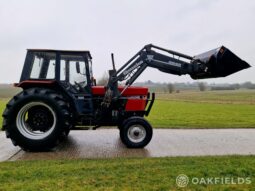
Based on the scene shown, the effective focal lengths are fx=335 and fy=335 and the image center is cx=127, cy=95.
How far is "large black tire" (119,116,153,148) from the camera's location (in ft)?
28.5

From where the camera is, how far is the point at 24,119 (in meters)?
8.62

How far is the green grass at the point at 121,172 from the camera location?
17.0ft

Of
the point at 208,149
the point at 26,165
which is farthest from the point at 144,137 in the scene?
the point at 26,165

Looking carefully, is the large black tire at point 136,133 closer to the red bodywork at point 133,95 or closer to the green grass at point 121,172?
the red bodywork at point 133,95

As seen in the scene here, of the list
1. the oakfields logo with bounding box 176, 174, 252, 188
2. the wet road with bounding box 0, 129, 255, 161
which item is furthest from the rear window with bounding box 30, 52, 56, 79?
the oakfields logo with bounding box 176, 174, 252, 188

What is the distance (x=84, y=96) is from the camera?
911 cm

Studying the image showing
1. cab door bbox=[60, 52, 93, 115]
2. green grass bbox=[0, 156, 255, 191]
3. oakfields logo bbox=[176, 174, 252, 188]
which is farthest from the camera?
cab door bbox=[60, 52, 93, 115]

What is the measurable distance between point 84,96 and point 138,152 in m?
2.20

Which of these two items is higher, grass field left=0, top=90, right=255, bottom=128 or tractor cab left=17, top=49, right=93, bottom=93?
tractor cab left=17, top=49, right=93, bottom=93

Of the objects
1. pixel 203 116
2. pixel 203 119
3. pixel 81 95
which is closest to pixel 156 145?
pixel 81 95

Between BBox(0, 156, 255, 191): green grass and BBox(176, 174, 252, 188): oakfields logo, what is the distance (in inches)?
3.0

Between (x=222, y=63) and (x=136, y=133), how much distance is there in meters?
2.92

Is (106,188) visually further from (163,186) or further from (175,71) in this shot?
(175,71)

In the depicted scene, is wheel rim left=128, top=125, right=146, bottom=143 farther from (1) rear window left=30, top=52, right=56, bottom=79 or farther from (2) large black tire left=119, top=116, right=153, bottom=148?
(1) rear window left=30, top=52, right=56, bottom=79
